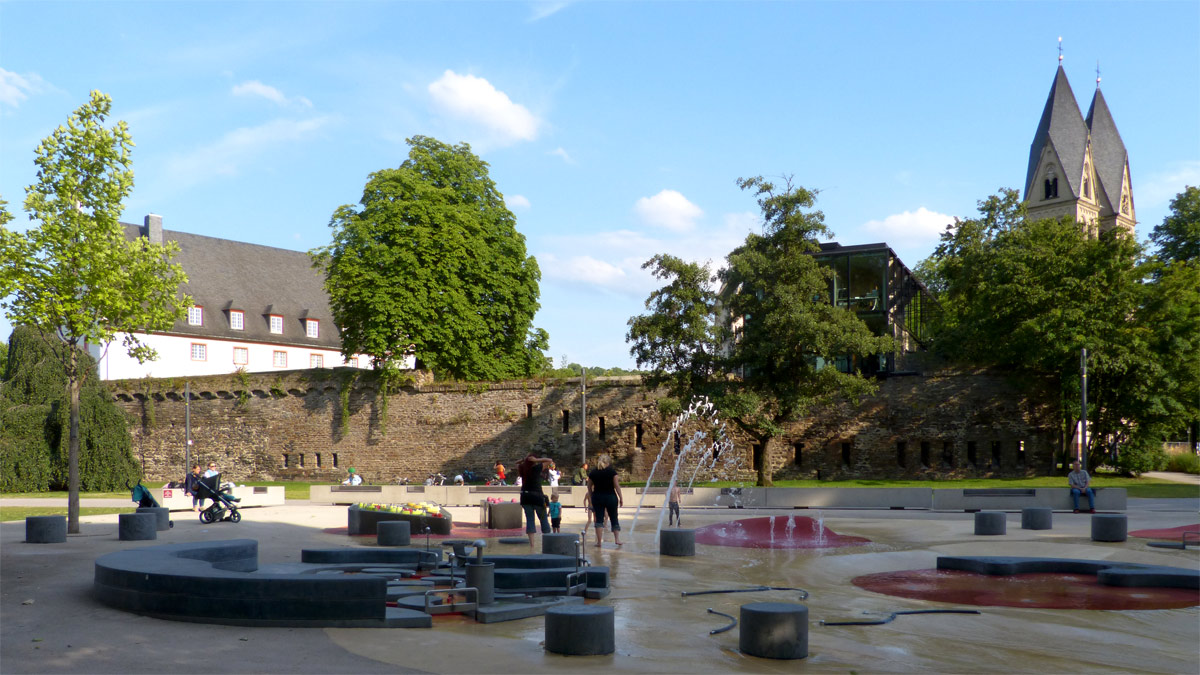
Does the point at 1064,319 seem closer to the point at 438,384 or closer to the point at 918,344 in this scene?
the point at 918,344

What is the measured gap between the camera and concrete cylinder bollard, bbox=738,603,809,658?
7750 mm

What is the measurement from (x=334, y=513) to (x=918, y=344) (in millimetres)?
31383

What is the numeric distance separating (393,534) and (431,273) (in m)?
28.3

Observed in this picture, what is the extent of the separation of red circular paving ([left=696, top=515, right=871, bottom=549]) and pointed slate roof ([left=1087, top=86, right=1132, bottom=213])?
230 ft

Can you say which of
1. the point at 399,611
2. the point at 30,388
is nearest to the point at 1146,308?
the point at 399,611

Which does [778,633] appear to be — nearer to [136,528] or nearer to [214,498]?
[136,528]

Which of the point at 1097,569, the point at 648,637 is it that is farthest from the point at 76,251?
the point at 1097,569

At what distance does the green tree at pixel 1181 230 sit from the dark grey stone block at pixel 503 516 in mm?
46497

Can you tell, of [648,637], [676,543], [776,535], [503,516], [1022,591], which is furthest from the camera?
[503,516]

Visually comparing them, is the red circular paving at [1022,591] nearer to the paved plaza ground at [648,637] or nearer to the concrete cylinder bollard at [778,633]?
the paved plaza ground at [648,637]

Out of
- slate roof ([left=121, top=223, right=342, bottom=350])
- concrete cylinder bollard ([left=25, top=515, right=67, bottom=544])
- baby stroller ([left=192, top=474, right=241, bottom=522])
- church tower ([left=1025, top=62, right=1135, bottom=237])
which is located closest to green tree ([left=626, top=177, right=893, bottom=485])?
baby stroller ([left=192, top=474, right=241, bottom=522])

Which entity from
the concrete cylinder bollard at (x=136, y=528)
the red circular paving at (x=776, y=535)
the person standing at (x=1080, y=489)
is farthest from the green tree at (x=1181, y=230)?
the concrete cylinder bollard at (x=136, y=528)

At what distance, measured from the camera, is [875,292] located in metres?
44.6

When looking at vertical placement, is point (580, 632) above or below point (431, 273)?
below
